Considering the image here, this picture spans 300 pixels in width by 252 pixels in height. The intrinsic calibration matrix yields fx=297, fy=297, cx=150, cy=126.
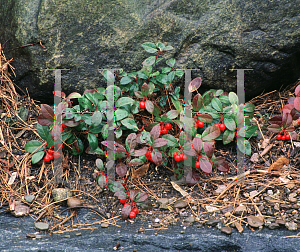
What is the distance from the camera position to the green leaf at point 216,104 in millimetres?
2479

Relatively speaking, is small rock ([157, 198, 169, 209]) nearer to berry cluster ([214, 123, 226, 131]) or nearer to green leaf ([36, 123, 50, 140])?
berry cluster ([214, 123, 226, 131])

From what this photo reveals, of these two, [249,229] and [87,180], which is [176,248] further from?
A: [87,180]

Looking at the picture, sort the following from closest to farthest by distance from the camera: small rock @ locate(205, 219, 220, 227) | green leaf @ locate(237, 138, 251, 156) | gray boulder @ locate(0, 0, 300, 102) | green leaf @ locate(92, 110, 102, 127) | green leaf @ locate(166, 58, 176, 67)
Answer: small rock @ locate(205, 219, 220, 227), green leaf @ locate(92, 110, 102, 127), green leaf @ locate(237, 138, 251, 156), green leaf @ locate(166, 58, 176, 67), gray boulder @ locate(0, 0, 300, 102)

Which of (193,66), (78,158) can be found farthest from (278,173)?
(78,158)

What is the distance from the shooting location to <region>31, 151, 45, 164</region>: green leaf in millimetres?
2357

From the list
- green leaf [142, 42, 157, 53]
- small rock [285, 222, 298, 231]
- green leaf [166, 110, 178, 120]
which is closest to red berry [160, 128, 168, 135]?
green leaf [166, 110, 178, 120]

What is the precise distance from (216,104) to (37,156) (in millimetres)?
1522

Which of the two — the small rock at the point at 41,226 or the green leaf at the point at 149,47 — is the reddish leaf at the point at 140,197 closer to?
the small rock at the point at 41,226

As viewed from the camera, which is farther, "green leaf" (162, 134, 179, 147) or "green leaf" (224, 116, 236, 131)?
"green leaf" (224, 116, 236, 131)

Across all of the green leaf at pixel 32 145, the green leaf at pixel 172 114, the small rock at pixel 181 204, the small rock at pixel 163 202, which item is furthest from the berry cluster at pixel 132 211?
the green leaf at pixel 32 145

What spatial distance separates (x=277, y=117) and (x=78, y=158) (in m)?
1.70

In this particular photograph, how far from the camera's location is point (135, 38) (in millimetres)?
2729

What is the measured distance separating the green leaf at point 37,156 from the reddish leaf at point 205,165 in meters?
1.25

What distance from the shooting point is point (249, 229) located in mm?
1926
